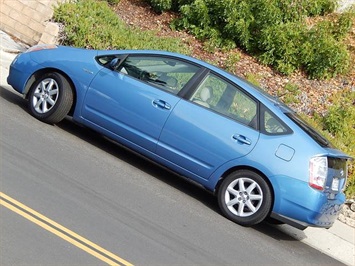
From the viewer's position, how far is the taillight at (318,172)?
26.5 ft

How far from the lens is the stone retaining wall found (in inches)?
554

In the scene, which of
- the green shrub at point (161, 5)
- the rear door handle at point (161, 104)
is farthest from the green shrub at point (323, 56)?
the rear door handle at point (161, 104)

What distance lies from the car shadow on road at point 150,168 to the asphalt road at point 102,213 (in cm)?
3

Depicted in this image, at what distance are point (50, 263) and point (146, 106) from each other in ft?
11.2

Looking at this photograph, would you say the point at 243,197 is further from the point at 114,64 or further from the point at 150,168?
the point at 114,64

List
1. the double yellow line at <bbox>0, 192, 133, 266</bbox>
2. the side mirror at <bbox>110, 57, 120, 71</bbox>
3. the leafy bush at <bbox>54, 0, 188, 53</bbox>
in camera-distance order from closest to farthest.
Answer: the double yellow line at <bbox>0, 192, 133, 266</bbox> < the side mirror at <bbox>110, 57, 120, 71</bbox> < the leafy bush at <bbox>54, 0, 188, 53</bbox>

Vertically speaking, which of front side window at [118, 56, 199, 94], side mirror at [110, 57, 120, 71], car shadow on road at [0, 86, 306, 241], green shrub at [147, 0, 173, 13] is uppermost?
green shrub at [147, 0, 173, 13]

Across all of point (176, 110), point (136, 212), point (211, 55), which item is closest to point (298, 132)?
point (176, 110)

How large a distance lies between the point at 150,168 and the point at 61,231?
10.8 feet

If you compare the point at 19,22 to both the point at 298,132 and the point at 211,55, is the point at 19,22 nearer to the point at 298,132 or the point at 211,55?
the point at 211,55

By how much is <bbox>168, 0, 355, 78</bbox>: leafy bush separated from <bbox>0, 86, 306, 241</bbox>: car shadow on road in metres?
4.65

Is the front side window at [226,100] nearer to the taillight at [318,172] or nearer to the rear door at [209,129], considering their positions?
the rear door at [209,129]

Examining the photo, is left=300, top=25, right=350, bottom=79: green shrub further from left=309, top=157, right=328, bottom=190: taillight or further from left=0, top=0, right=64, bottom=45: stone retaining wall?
left=309, top=157, right=328, bottom=190: taillight

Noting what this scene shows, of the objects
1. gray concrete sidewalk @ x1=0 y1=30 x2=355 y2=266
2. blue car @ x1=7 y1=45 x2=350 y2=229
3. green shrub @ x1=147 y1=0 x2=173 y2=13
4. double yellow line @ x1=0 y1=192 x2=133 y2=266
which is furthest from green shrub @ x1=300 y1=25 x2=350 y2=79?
double yellow line @ x1=0 y1=192 x2=133 y2=266
